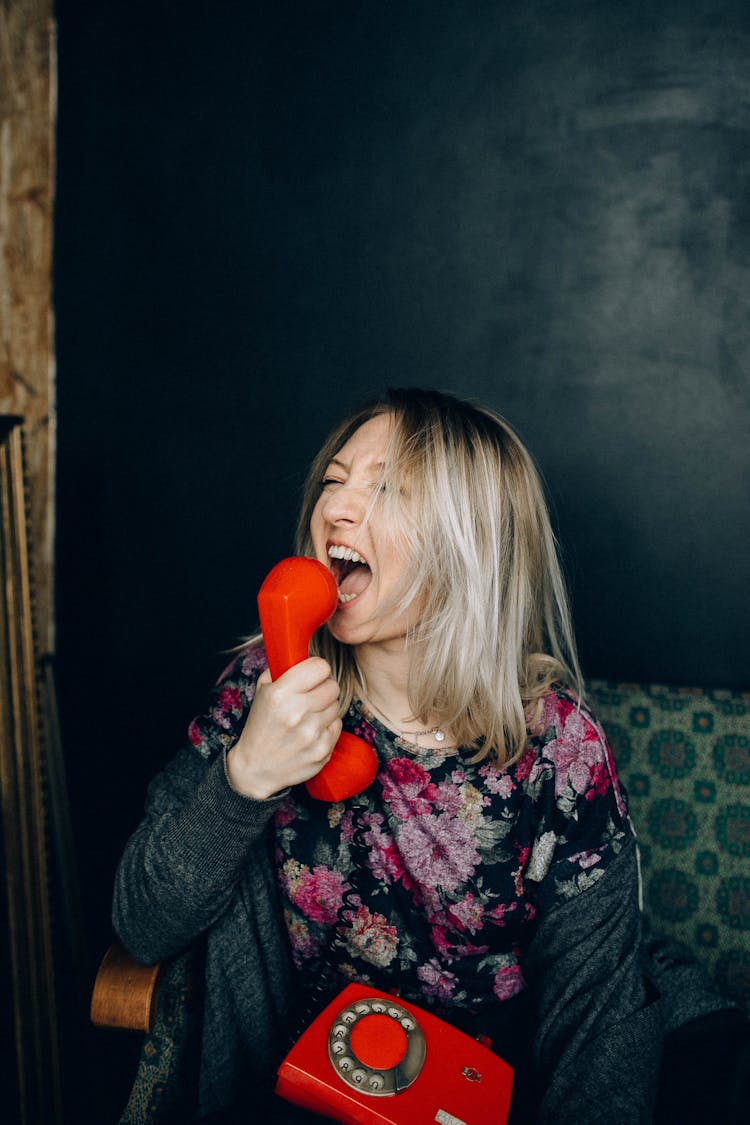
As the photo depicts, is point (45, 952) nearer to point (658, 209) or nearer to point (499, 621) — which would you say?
point (499, 621)

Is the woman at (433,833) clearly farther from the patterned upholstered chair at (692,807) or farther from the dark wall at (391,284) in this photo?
the dark wall at (391,284)

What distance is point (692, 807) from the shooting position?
144 cm

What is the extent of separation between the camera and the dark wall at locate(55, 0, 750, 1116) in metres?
1.58

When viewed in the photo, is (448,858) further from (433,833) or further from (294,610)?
(294,610)

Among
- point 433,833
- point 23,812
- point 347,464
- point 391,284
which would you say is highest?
point 391,284

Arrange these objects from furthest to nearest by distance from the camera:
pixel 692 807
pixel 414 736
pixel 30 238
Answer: pixel 30 238, pixel 692 807, pixel 414 736

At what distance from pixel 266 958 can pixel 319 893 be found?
126 mm

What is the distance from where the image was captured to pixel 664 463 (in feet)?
5.36

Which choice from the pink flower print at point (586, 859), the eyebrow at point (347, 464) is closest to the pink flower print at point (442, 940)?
the pink flower print at point (586, 859)

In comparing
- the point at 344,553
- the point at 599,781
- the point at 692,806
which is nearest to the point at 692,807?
the point at 692,806

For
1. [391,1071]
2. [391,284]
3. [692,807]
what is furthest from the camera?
[391,284]

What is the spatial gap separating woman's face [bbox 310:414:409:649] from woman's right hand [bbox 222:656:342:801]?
0.54 ft

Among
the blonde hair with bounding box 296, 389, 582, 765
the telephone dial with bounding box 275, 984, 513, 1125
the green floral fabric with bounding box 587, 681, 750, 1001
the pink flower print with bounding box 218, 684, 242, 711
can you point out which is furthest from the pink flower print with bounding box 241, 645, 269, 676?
the green floral fabric with bounding box 587, 681, 750, 1001

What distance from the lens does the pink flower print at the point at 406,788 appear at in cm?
119
